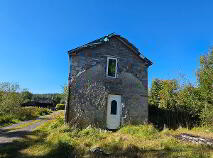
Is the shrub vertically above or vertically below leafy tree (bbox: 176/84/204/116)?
below

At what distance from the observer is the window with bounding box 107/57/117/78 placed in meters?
14.2

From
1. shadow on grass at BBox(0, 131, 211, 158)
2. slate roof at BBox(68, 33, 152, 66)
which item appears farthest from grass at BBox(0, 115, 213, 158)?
slate roof at BBox(68, 33, 152, 66)

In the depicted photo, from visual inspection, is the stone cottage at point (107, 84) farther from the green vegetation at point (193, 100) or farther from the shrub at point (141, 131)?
the green vegetation at point (193, 100)

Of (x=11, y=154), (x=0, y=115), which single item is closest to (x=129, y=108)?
(x=11, y=154)

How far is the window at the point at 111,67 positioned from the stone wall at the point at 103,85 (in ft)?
0.88

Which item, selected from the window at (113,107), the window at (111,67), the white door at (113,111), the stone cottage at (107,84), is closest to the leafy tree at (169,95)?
the stone cottage at (107,84)

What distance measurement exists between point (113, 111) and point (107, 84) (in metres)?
2.05

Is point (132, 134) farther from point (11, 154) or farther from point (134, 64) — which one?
point (11, 154)

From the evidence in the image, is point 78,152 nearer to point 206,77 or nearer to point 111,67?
point 111,67

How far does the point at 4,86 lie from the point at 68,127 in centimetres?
1956

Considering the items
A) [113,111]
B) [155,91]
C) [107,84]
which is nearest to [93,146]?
[113,111]

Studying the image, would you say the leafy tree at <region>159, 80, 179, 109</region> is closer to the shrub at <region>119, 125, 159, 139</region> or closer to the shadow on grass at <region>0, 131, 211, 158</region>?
the shrub at <region>119, 125, 159, 139</region>

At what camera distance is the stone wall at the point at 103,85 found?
43.0 feet

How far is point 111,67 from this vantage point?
46.9 ft
